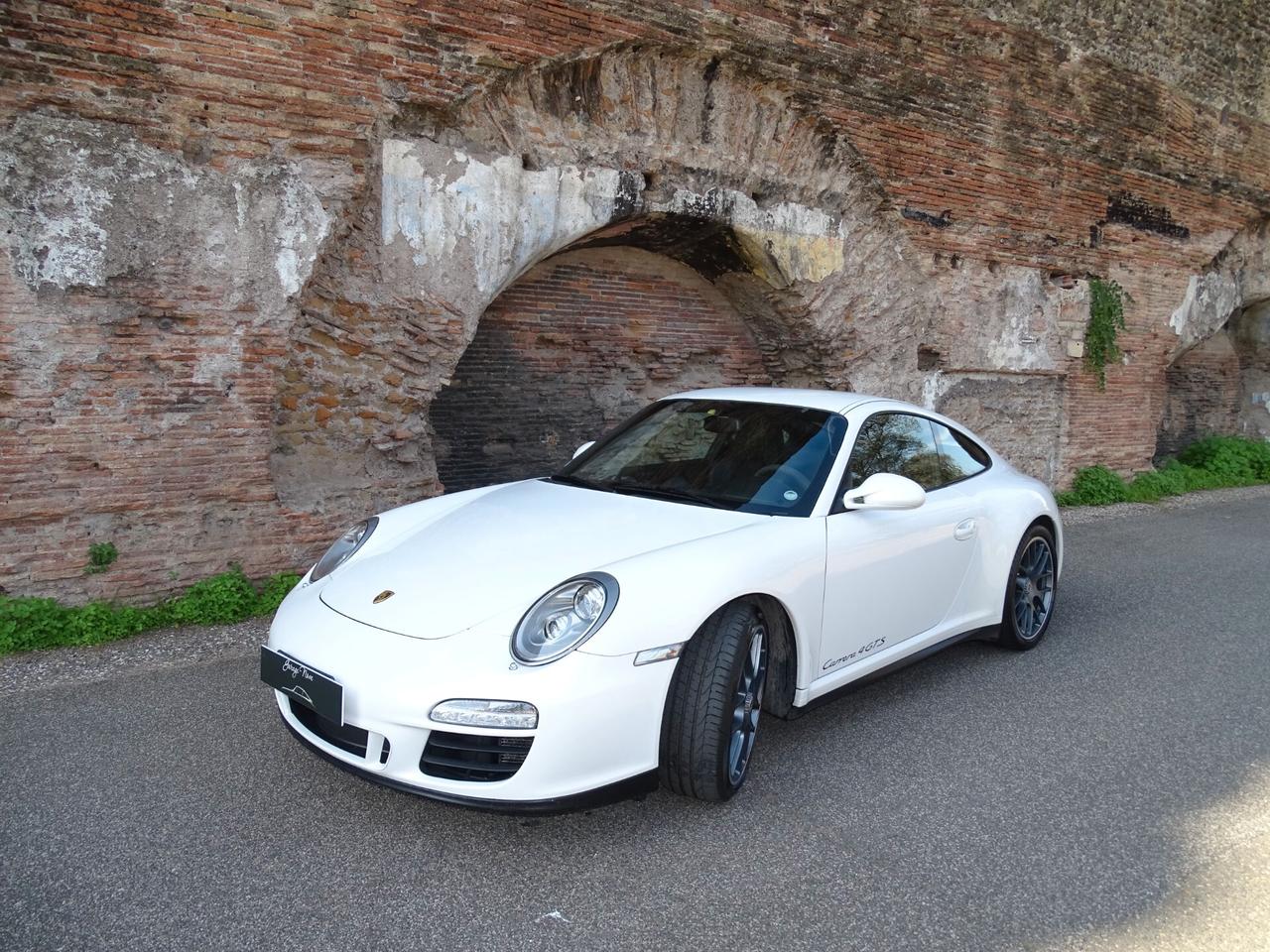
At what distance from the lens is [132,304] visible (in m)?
5.14

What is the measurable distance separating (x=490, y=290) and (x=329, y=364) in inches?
49.3

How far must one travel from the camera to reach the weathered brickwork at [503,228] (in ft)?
16.5

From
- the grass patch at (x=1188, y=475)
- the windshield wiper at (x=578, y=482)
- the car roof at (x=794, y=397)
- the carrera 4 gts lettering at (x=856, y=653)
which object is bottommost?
the grass patch at (x=1188, y=475)

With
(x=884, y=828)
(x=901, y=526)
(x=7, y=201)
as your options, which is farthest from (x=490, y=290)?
(x=884, y=828)

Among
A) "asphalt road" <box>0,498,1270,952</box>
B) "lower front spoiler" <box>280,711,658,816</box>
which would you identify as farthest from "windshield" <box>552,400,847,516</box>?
"lower front spoiler" <box>280,711,658,816</box>

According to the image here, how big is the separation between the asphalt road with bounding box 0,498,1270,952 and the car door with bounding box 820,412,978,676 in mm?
434

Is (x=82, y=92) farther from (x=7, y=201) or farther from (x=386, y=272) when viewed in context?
(x=386, y=272)

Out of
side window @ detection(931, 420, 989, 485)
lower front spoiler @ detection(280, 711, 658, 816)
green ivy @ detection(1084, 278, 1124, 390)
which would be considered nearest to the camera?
lower front spoiler @ detection(280, 711, 658, 816)

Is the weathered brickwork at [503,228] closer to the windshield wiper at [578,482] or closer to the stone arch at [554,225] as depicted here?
the stone arch at [554,225]

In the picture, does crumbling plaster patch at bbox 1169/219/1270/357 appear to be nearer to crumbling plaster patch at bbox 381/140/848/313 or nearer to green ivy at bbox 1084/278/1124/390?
green ivy at bbox 1084/278/1124/390

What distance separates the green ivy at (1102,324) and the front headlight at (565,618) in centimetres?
965

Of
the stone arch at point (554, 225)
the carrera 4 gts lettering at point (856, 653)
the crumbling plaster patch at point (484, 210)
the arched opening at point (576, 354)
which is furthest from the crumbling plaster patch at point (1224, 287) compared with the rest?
the carrera 4 gts lettering at point (856, 653)

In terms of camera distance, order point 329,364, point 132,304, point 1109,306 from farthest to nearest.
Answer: point 1109,306
point 329,364
point 132,304

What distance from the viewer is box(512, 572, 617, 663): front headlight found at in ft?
9.10
